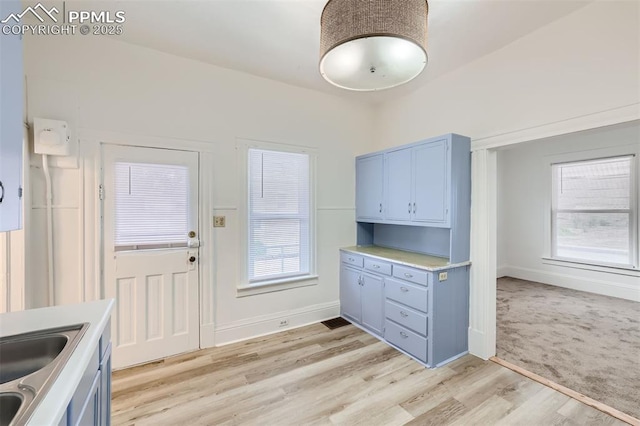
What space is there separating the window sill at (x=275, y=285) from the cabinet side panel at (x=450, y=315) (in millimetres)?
1498

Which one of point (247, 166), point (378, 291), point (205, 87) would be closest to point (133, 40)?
point (205, 87)

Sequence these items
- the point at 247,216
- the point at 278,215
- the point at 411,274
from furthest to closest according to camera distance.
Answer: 1. the point at 278,215
2. the point at 247,216
3. the point at 411,274

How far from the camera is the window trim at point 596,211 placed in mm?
4176

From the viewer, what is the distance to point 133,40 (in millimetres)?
2473

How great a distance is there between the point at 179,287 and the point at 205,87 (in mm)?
2046

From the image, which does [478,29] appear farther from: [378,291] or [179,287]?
[179,287]

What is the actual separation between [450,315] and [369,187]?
1714 millimetres

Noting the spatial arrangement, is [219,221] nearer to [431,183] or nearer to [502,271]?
[431,183]

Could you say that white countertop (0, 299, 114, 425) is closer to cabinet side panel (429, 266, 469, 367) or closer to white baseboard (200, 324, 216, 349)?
white baseboard (200, 324, 216, 349)

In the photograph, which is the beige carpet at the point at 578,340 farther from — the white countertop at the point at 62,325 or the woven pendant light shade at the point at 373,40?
the white countertop at the point at 62,325

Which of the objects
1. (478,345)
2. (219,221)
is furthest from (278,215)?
(478,345)

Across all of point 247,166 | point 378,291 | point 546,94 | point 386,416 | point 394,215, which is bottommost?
point 386,416

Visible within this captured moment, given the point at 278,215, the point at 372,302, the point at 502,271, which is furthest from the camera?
the point at 502,271

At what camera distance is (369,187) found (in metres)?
3.58
